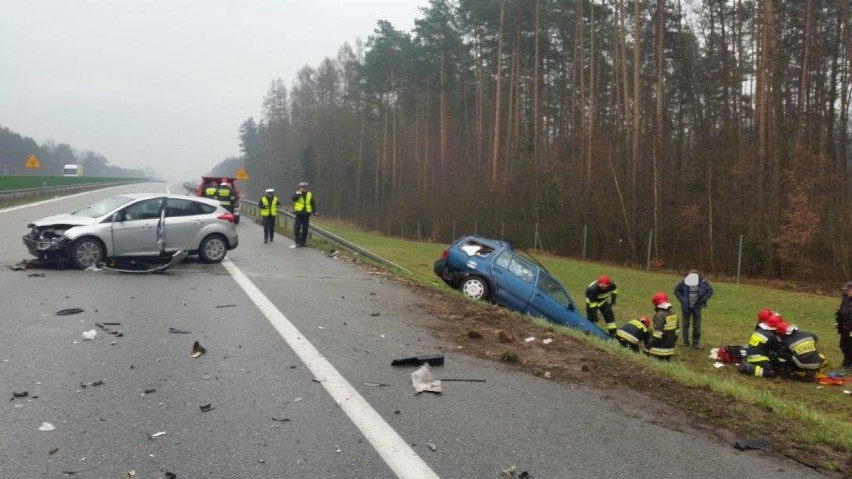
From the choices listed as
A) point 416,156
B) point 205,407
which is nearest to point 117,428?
point 205,407

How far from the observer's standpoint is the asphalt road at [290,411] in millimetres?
4035

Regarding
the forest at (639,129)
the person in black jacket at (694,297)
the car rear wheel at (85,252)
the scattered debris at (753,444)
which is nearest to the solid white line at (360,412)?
the scattered debris at (753,444)

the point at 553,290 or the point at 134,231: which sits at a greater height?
the point at 134,231

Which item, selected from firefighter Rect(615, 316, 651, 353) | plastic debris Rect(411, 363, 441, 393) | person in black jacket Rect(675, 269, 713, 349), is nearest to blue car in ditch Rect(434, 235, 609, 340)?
firefighter Rect(615, 316, 651, 353)

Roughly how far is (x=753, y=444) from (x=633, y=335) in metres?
7.44

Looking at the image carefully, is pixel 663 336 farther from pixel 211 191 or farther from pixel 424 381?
pixel 211 191

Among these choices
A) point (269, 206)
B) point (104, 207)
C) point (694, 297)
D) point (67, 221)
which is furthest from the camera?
point (269, 206)

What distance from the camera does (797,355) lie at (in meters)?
10.8

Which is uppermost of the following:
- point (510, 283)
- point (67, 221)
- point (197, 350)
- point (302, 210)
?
point (302, 210)

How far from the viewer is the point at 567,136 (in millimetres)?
41969

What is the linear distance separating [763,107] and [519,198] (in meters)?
15.1

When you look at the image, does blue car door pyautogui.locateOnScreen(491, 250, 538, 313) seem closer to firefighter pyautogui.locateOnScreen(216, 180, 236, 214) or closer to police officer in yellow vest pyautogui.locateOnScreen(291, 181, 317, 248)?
police officer in yellow vest pyautogui.locateOnScreen(291, 181, 317, 248)

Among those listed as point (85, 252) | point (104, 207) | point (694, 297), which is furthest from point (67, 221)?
point (694, 297)

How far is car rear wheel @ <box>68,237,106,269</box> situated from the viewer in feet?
40.1
